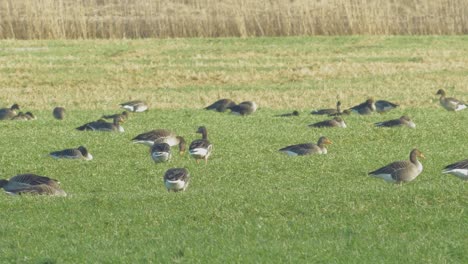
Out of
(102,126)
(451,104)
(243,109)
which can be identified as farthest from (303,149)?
(451,104)

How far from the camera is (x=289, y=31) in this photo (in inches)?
1858

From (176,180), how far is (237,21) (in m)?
32.8

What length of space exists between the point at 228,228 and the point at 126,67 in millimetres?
24798

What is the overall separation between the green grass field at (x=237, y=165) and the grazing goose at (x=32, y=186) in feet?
0.97

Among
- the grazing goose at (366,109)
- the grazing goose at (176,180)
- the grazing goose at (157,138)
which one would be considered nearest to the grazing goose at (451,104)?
the grazing goose at (366,109)

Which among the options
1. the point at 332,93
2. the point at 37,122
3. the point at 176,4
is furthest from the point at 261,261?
the point at 176,4

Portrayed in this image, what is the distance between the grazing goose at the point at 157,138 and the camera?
20.3 metres

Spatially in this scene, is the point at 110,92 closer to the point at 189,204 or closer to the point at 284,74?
the point at 284,74

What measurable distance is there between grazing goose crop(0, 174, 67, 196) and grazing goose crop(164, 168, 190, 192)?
5.20 ft

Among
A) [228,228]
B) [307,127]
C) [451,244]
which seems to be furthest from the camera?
[307,127]

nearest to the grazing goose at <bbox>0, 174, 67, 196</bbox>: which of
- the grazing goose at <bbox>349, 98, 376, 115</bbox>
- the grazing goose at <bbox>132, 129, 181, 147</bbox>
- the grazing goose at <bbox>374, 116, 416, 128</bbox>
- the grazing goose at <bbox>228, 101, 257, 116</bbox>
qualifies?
the grazing goose at <bbox>132, 129, 181, 147</bbox>

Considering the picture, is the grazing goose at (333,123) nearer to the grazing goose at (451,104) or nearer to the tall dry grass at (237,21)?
the grazing goose at (451,104)

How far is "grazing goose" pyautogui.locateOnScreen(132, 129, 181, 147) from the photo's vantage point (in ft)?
66.6

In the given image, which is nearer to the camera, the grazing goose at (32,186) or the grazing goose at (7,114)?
the grazing goose at (32,186)
